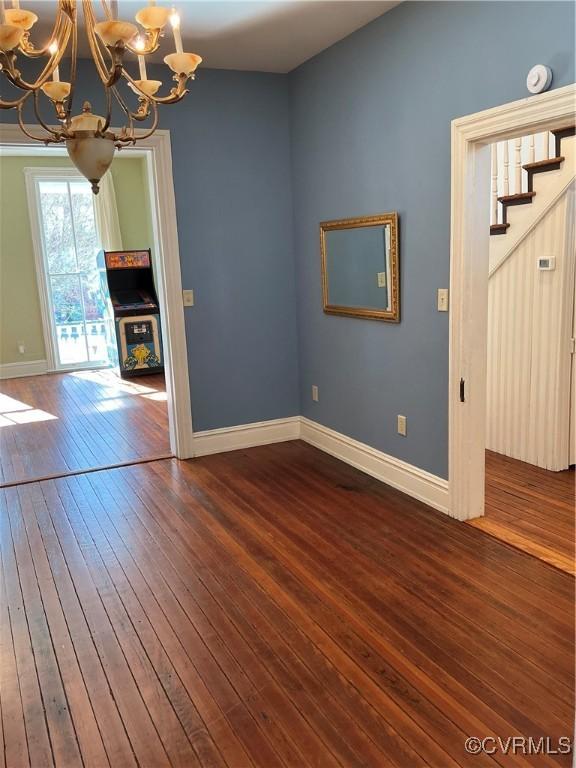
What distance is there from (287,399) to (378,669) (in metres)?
2.91

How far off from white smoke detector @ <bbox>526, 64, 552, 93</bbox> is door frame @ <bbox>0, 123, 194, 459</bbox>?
2474 mm

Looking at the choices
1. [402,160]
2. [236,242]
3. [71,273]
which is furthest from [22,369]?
[402,160]

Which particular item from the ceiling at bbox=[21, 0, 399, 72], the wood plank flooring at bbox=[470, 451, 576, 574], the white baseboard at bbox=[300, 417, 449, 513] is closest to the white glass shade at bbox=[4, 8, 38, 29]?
A: the ceiling at bbox=[21, 0, 399, 72]

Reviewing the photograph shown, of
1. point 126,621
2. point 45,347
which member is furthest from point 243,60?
point 45,347

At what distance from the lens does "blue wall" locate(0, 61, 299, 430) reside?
4375mm

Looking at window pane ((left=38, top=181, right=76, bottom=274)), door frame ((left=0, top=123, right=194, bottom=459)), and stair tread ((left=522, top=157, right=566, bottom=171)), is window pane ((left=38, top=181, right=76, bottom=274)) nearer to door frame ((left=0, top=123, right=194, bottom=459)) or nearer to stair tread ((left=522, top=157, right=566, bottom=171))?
door frame ((left=0, top=123, right=194, bottom=459))

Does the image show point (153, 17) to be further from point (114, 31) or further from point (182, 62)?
point (114, 31)

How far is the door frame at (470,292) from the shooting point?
9.70 feet

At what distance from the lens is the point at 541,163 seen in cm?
391

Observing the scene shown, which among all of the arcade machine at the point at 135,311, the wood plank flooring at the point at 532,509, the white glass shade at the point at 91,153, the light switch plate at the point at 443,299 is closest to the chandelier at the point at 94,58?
the white glass shade at the point at 91,153

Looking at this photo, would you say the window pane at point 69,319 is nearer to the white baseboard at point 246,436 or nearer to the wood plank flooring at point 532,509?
the white baseboard at point 246,436

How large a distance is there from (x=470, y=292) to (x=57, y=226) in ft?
21.9

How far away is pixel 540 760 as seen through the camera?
1.83 m

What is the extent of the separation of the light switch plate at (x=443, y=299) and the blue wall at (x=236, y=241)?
1713mm
